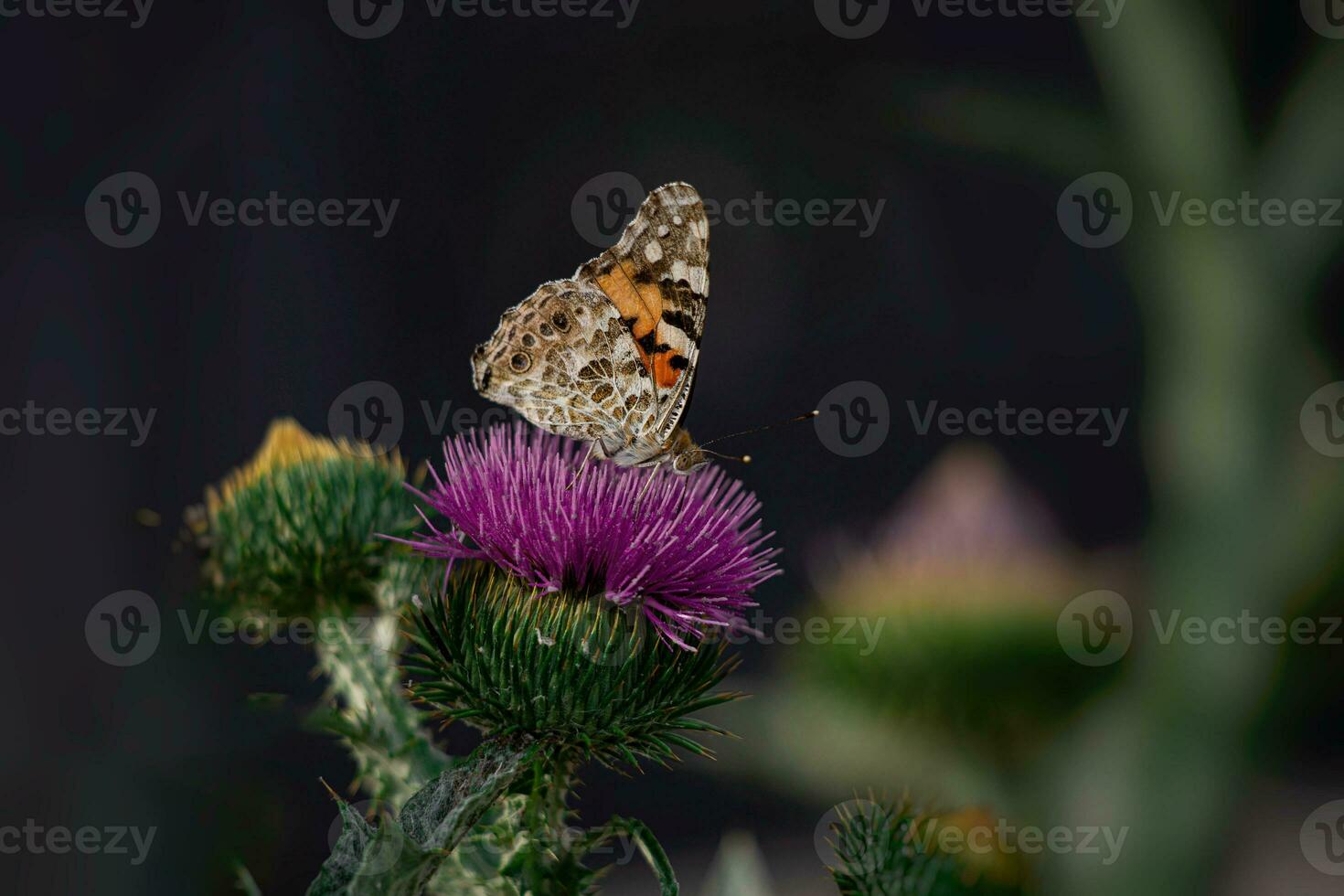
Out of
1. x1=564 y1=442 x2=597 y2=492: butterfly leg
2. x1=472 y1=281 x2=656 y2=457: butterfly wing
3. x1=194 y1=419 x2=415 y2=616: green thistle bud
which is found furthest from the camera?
x1=194 y1=419 x2=415 y2=616: green thistle bud

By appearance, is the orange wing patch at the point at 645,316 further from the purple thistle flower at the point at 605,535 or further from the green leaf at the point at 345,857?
the green leaf at the point at 345,857

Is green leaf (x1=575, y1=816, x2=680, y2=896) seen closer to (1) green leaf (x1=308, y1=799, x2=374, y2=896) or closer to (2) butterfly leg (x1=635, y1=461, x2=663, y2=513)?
(1) green leaf (x1=308, y1=799, x2=374, y2=896)

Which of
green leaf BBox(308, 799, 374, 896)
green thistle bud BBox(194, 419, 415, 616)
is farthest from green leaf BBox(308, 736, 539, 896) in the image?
green thistle bud BBox(194, 419, 415, 616)

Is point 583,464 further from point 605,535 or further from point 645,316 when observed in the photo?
point 645,316

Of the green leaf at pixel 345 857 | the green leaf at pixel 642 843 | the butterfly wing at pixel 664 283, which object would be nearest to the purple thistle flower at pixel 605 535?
the butterfly wing at pixel 664 283

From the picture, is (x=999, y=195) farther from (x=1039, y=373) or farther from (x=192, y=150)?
(x=192, y=150)

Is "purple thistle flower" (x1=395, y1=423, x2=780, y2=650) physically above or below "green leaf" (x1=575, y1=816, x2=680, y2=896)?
above

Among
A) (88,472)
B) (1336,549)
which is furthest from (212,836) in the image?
(1336,549)
